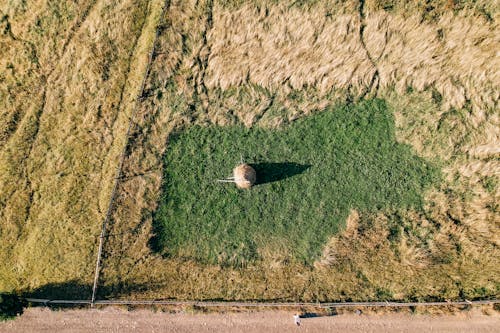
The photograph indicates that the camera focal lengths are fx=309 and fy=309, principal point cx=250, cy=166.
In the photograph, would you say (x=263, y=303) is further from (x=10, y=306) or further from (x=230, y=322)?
(x=10, y=306)

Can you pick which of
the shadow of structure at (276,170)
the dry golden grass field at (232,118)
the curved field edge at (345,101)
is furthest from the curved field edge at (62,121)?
the shadow of structure at (276,170)

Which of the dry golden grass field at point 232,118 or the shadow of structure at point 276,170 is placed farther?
the shadow of structure at point 276,170

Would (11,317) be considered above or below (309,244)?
below

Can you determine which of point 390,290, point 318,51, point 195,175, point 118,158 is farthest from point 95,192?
point 390,290

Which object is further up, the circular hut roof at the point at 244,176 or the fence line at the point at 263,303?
the circular hut roof at the point at 244,176

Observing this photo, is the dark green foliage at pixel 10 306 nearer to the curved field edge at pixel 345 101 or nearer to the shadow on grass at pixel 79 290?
the shadow on grass at pixel 79 290

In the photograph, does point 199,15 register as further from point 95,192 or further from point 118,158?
point 95,192

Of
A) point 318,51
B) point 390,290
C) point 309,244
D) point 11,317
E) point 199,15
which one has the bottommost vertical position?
point 11,317
